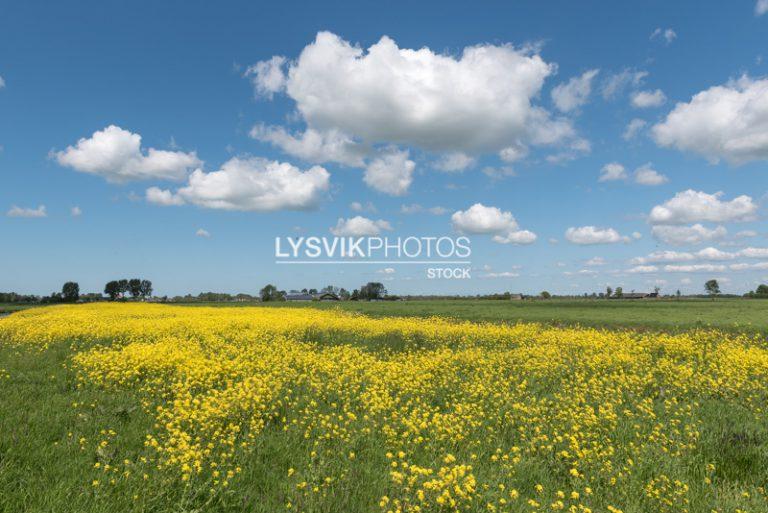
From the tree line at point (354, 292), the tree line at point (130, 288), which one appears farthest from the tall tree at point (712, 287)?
the tree line at point (130, 288)

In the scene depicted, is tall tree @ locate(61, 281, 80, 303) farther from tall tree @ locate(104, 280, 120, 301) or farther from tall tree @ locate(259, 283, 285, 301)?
tall tree @ locate(259, 283, 285, 301)

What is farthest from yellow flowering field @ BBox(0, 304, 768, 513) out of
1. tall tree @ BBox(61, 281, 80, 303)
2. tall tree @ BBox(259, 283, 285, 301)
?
tall tree @ BBox(61, 281, 80, 303)

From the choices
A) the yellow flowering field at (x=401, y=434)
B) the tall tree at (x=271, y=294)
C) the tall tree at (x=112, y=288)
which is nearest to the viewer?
the yellow flowering field at (x=401, y=434)

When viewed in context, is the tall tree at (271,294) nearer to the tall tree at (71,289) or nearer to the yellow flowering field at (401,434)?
the tall tree at (71,289)

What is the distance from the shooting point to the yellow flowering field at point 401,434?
505 centimetres

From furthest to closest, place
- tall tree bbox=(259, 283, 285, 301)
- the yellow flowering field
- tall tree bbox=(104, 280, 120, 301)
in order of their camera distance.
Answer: tall tree bbox=(104, 280, 120, 301) → tall tree bbox=(259, 283, 285, 301) → the yellow flowering field

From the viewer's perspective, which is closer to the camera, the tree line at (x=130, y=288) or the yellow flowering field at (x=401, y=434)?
the yellow flowering field at (x=401, y=434)

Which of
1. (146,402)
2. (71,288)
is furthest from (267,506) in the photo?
(71,288)

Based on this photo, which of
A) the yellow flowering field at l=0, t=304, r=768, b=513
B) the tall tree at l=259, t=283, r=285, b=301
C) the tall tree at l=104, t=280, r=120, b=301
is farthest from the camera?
the tall tree at l=104, t=280, r=120, b=301

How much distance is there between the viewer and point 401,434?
23.6 feet

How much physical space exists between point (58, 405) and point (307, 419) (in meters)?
4.76

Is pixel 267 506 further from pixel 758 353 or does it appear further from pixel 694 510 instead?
pixel 758 353

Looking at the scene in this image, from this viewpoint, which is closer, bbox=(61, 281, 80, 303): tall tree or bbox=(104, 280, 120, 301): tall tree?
bbox=(61, 281, 80, 303): tall tree

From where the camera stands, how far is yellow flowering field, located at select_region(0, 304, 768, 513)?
5.05 m
